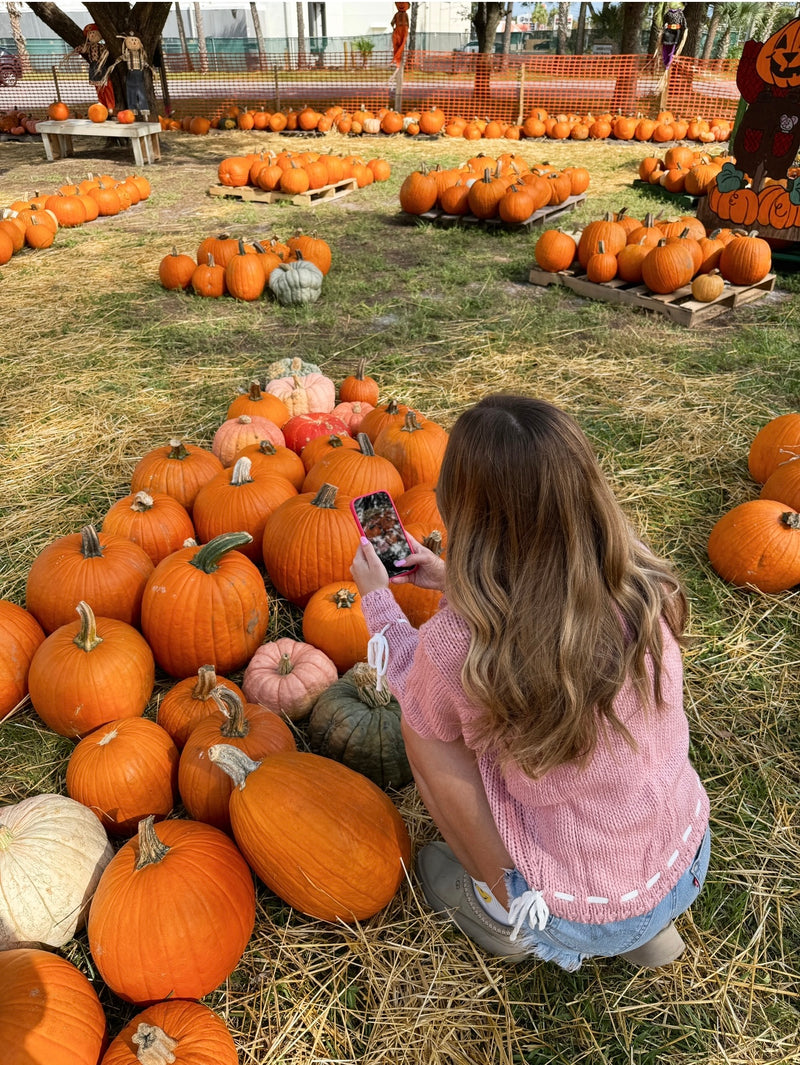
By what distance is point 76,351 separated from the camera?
6020mm

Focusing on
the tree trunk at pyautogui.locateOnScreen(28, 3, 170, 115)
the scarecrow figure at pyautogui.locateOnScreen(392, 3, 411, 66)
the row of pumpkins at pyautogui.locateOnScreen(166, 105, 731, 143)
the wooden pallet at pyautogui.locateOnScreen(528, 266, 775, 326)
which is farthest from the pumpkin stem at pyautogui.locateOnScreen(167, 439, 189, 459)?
the scarecrow figure at pyautogui.locateOnScreen(392, 3, 411, 66)

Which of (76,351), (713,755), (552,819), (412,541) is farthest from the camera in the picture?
(76,351)

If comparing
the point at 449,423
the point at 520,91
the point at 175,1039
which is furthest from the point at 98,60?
the point at 175,1039

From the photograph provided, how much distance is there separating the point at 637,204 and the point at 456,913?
10.8 m

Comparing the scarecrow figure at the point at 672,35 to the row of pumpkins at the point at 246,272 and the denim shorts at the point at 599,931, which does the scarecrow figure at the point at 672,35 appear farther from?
the denim shorts at the point at 599,931

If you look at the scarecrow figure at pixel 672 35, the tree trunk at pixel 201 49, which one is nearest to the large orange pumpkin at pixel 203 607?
the scarecrow figure at pixel 672 35

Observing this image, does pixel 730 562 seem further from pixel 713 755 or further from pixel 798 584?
pixel 713 755

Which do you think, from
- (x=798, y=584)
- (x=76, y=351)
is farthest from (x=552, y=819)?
(x=76, y=351)

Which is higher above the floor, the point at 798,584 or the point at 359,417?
the point at 359,417

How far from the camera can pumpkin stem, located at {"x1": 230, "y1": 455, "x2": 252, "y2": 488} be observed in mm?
3248

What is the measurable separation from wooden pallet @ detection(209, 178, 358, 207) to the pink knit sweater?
10.1 metres

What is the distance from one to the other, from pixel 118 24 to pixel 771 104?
1336cm

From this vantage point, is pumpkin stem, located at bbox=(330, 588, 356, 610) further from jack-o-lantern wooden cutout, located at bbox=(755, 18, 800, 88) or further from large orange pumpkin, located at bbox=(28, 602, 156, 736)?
jack-o-lantern wooden cutout, located at bbox=(755, 18, 800, 88)

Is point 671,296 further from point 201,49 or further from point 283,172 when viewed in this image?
point 201,49
